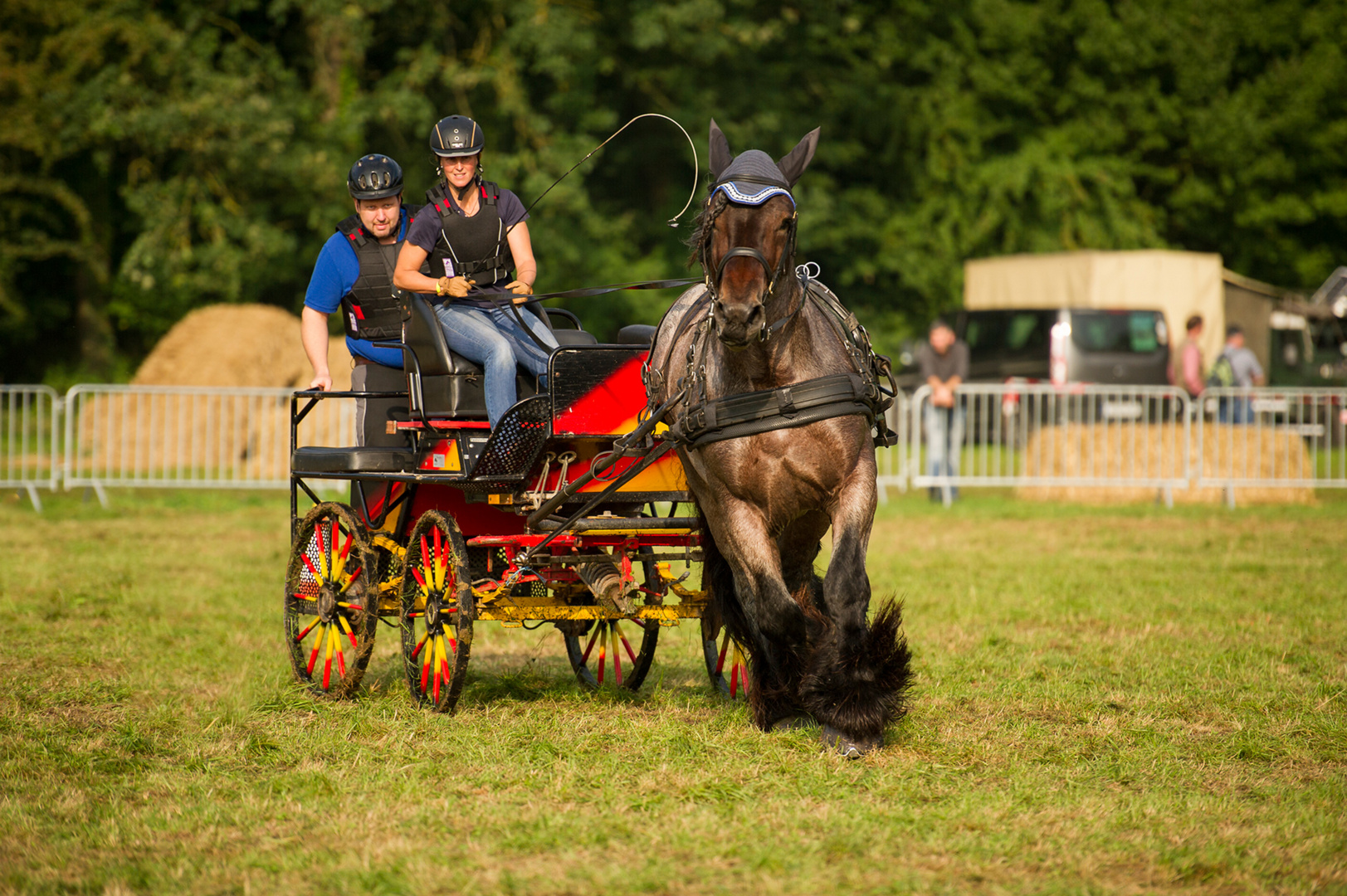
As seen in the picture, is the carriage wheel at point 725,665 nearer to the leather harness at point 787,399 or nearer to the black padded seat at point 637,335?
the leather harness at point 787,399

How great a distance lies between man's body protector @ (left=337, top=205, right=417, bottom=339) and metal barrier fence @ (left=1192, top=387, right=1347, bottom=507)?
36.4ft

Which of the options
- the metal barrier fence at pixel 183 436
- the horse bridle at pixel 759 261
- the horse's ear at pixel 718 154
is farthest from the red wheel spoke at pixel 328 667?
the metal barrier fence at pixel 183 436

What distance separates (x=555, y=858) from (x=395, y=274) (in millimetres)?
3061

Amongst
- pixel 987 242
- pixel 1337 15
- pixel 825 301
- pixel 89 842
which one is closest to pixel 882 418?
pixel 825 301


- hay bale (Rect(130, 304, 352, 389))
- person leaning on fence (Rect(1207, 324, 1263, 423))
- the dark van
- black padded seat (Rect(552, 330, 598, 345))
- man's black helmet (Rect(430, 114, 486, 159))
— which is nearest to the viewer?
man's black helmet (Rect(430, 114, 486, 159))

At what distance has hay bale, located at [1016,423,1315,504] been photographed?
15.1m

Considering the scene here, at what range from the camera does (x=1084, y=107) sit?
32719 millimetres

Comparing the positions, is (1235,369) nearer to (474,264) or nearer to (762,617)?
(474,264)

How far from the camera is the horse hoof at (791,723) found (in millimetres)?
5496

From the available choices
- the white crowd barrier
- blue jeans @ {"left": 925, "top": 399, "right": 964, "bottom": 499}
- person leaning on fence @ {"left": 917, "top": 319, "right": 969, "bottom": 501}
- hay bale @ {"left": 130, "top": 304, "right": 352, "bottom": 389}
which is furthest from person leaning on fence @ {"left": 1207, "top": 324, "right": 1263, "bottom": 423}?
hay bale @ {"left": 130, "top": 304, "right": 352, "bottom": 389}

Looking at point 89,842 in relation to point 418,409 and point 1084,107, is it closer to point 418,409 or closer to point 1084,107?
point 418,409

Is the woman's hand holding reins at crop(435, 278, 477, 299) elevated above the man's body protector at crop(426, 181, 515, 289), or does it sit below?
below

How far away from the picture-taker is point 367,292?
661cm

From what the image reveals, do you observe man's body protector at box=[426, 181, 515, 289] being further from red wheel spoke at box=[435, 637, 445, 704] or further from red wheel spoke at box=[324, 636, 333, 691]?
red wheel spoke at box=[324, 636, 333, 691]
